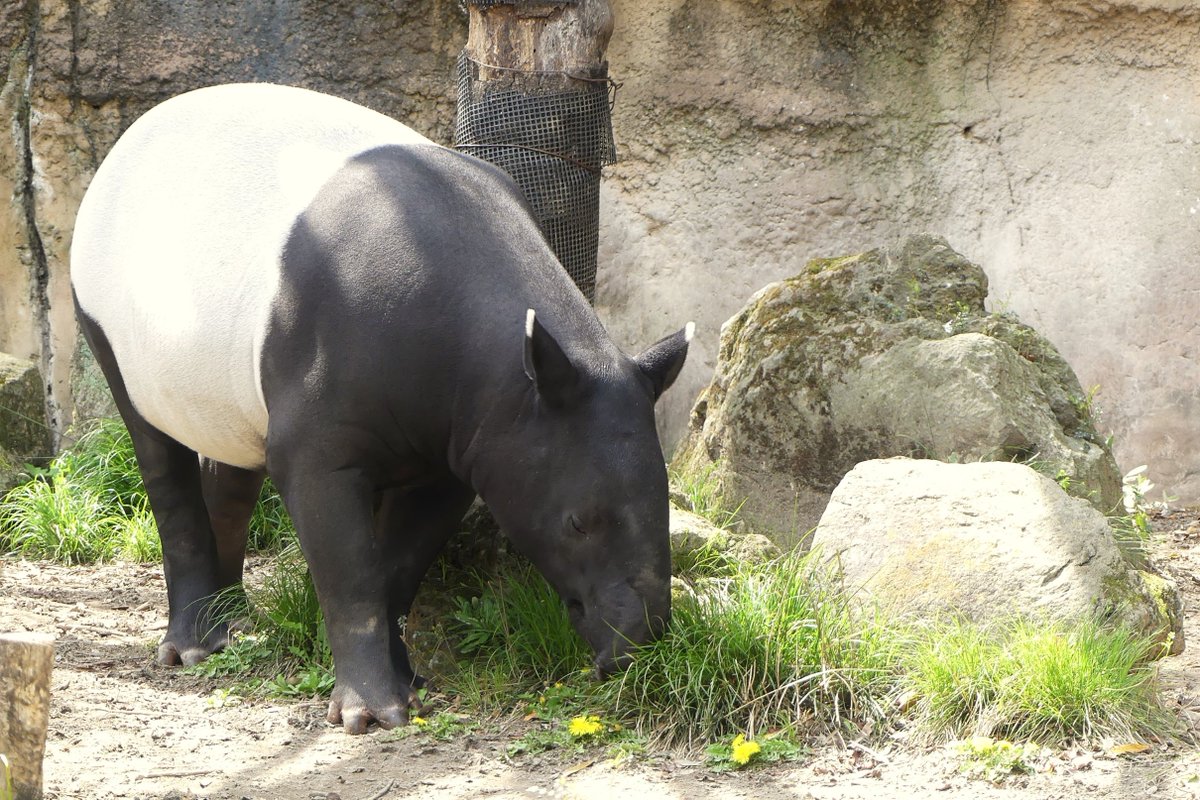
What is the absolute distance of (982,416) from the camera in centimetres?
519

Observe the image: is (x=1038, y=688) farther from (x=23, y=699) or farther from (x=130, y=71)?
(x=130, y=71)

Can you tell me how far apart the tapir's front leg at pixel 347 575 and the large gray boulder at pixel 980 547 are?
4.64 ft

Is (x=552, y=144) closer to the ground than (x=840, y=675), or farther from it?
farther from it

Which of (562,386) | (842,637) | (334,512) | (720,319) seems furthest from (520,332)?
(720,319)

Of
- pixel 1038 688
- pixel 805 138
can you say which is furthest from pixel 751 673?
pixel 805 138

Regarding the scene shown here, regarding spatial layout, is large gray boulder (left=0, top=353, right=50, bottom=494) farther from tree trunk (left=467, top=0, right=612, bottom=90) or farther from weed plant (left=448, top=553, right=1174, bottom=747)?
weed plant (left=448, top=553, right=1174, bottom=747)

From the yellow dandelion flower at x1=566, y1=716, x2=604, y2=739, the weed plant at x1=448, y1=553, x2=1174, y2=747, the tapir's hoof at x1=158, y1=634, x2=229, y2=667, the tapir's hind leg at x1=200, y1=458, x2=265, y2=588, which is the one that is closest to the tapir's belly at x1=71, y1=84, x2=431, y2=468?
the tapir's hind leg at x1=200, y1=458, x2=265, y2=588

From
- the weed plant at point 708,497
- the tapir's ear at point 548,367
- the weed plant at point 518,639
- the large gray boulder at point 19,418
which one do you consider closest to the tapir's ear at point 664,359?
the tapir's ear at point 548,367

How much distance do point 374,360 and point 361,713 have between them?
1043 mm

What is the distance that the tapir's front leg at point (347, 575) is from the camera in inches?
171

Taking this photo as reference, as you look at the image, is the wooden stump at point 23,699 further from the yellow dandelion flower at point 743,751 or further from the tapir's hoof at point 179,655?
the tapir's hoof at point 179,655

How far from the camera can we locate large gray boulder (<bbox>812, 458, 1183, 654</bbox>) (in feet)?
14.1

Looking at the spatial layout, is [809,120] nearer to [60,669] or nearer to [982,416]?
[982,416]

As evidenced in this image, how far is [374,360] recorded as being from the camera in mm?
4219
